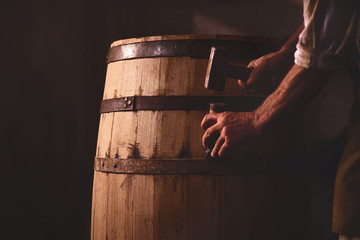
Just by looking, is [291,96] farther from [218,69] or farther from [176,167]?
[176,167]

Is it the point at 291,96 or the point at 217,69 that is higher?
the point at 217,69

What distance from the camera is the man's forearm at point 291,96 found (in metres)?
0.97

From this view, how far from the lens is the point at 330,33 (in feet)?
3.02

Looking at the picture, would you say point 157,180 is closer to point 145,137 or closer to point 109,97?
point 145,137

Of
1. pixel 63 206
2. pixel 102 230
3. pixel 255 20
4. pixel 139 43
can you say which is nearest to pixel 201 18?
pixel 255 20

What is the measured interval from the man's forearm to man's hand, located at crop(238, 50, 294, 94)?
0.33 meters

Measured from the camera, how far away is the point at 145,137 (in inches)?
57.0

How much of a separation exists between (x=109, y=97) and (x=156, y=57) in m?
0.28

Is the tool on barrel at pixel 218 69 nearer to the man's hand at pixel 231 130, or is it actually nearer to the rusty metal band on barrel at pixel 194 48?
the man's hand at pixel 231 130

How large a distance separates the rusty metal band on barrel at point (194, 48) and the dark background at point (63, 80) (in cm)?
81

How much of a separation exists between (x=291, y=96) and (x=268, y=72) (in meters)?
0.41

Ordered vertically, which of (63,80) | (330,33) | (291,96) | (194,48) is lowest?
(291,96)

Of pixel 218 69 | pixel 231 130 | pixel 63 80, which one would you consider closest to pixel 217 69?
pixel 218 69

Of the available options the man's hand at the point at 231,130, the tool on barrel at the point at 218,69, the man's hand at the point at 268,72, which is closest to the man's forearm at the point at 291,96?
the man's hand at the point at 231,130
